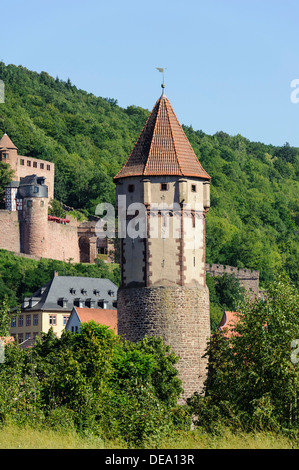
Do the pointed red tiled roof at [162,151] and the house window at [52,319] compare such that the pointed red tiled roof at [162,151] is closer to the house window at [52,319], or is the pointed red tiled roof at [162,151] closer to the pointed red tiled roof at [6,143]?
the house window at [52,319]

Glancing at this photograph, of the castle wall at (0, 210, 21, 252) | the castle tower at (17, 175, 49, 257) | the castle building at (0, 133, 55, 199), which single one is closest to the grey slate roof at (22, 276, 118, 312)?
the castle tower at (17, 175, 49, 257)

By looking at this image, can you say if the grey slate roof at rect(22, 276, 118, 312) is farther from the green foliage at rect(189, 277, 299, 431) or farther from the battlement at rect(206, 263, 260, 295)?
the green foliage at rect(189, 277, 299, 431)

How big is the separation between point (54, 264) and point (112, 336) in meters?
67.6

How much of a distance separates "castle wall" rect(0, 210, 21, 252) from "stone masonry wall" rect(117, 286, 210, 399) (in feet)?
238

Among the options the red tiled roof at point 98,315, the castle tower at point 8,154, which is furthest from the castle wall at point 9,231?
the red tiled roof at point 98,315

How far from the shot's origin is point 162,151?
56.1m

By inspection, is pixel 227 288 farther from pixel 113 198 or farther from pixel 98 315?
pixel 113 198

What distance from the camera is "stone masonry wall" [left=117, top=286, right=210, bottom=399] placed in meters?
53.0

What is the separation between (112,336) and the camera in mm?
54156

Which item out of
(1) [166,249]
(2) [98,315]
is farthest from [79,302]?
(1) [166,249]

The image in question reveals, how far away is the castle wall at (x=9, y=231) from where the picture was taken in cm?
12544

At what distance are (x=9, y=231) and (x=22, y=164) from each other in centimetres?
1928
